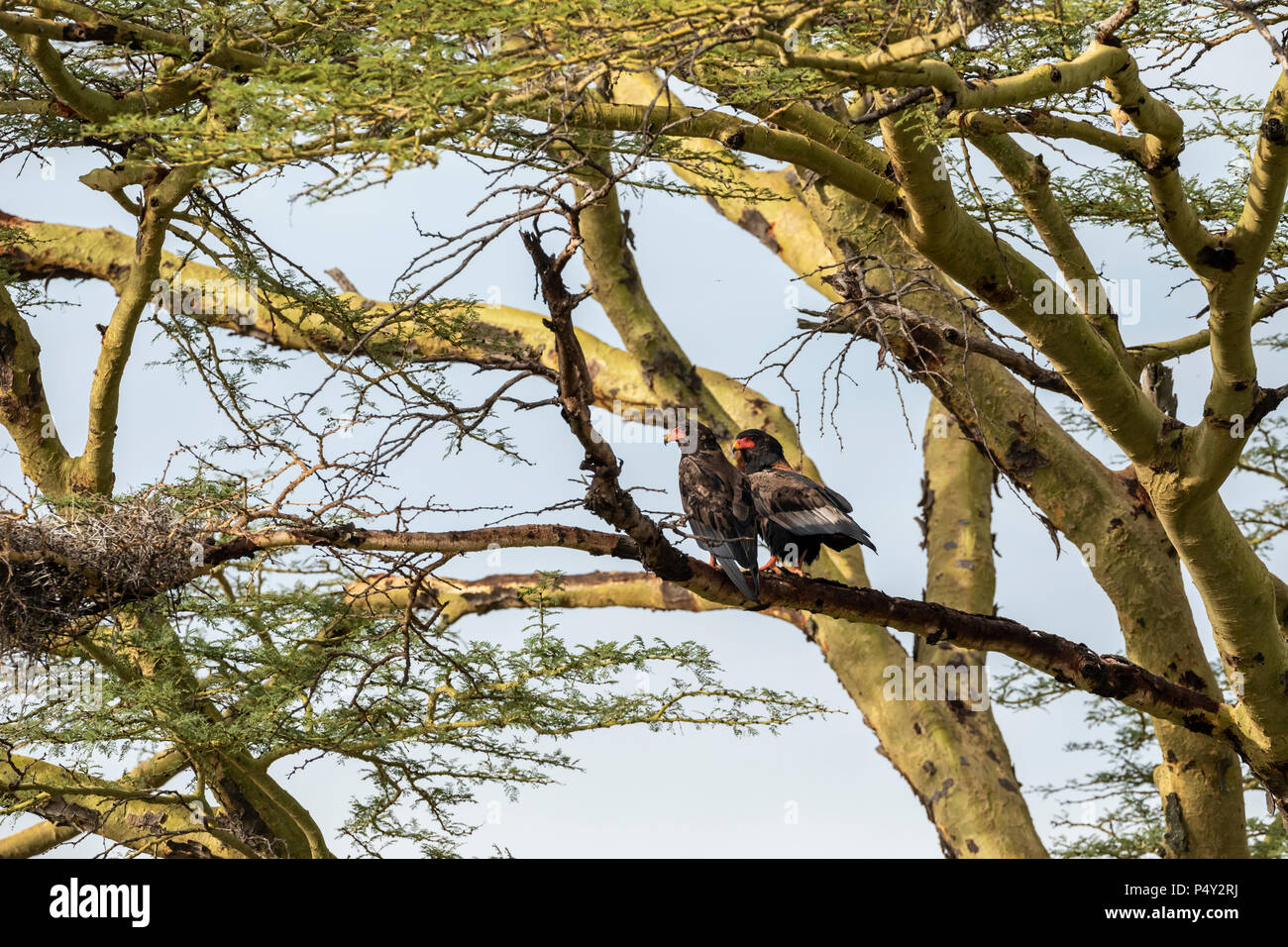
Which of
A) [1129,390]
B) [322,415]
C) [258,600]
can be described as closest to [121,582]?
[322,415]

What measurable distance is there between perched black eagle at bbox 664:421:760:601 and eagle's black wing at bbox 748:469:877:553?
0.10 m

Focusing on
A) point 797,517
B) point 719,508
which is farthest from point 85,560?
point 797,517

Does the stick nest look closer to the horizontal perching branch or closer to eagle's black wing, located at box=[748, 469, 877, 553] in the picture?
the horizontal perching branch

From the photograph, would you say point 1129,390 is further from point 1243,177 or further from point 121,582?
point 121,582

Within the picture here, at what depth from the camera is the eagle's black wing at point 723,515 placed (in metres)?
4.94

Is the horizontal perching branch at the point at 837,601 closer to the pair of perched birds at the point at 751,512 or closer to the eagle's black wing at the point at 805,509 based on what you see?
the pair of perched birds at the point at 751,512

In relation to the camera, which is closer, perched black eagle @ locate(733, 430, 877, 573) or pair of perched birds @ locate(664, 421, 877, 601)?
pair of perched birds @ locate(664, 421, 877, 601)

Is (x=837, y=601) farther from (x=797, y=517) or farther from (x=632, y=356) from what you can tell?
(x=632, y=356)

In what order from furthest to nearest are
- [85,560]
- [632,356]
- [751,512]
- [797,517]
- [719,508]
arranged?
[632,356] < [797,517] < [751,512] < [719,508] < [85,560]

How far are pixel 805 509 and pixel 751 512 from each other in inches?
15.4

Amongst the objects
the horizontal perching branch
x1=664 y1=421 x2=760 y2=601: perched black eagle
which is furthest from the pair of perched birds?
the horizontal perching branch

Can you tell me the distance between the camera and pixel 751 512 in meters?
5.49

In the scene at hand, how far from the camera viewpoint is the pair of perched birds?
5078mm

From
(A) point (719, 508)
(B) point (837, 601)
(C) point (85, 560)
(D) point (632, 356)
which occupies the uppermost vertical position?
(D) point (632, 356)
